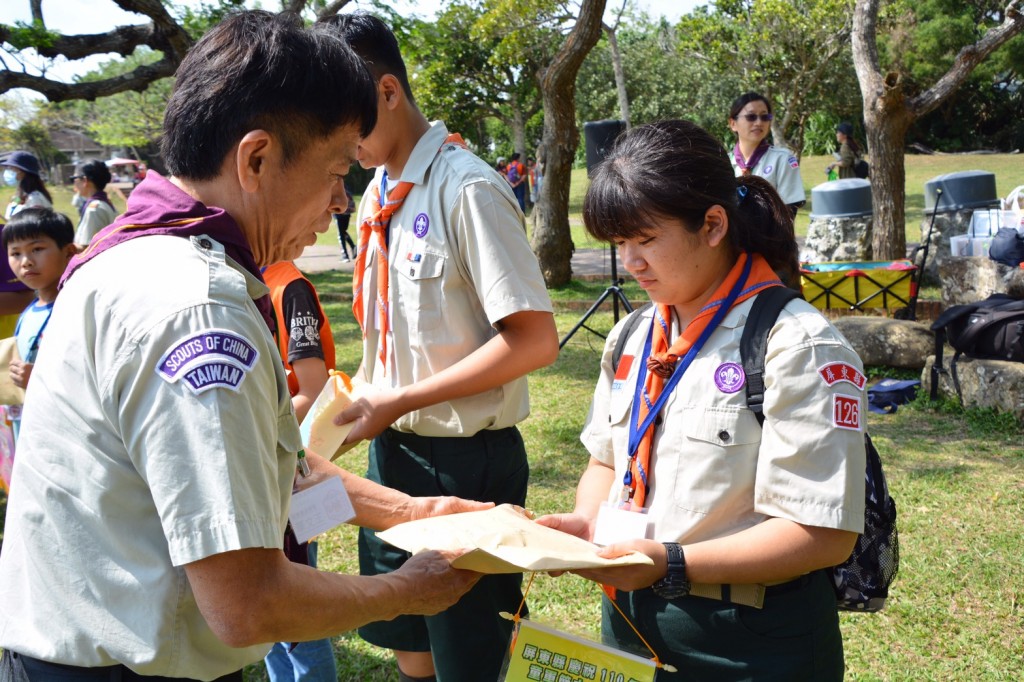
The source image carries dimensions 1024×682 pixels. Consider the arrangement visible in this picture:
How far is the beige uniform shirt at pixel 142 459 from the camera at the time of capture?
118cm

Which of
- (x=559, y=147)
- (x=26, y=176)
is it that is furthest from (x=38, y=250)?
(x=559, y=147)

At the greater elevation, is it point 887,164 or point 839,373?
point 887,164

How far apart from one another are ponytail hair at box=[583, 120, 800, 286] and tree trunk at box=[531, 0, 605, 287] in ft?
27.1

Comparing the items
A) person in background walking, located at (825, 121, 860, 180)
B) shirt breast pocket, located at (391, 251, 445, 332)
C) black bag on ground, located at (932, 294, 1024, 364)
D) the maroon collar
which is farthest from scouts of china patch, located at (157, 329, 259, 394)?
person in background walking, located at (825, 121, 860, 180)

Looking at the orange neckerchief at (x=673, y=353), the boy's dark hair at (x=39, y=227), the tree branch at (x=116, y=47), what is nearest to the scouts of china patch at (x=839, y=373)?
the orange neckerchief at (x=673, y=353)

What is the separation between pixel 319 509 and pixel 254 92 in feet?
2.86

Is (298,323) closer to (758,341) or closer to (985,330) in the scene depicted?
(758,341)

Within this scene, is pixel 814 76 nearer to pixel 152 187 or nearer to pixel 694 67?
pixel 694 67

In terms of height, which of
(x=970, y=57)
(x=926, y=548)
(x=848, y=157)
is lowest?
(x=926, y=548)

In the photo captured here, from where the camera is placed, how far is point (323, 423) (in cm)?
241

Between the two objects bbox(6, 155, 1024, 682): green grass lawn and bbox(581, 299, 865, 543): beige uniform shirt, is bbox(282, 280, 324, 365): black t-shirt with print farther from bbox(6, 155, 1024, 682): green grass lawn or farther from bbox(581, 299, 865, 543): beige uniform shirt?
bbox(581, 299, 865, 543): beige uniform shirt

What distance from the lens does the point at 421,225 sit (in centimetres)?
246

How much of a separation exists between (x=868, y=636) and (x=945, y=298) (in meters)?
5.13

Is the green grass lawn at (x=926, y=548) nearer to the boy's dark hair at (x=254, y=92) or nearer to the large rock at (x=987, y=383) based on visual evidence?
the large rock at (x=987, y=383)
